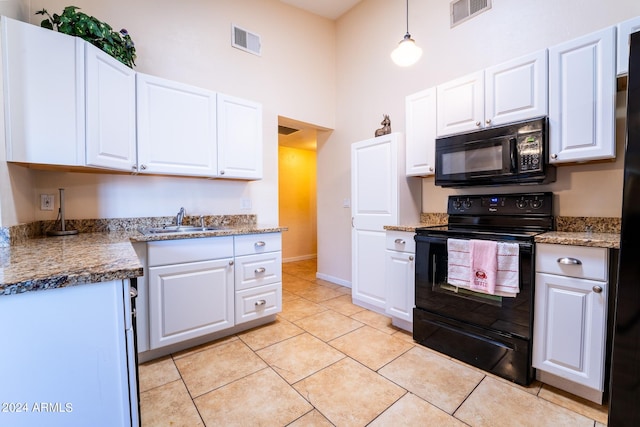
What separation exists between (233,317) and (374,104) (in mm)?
2793

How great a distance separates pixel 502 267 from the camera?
1.70 m

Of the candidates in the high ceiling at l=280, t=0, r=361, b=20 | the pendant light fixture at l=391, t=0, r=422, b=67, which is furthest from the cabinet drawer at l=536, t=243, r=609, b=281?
the high ceiling at l=280, t=0, r=361, b=20

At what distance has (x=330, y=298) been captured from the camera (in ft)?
10.5

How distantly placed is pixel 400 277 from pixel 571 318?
109 centimetres

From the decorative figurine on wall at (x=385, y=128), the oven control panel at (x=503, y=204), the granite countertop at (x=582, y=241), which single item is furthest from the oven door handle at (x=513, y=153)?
the decorative figurine on wall at (x=385, y=128)

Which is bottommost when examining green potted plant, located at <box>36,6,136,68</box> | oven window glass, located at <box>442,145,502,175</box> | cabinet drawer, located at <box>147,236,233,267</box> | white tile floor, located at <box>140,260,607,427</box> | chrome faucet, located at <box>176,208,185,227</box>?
white tile floor, located at <box>140,260,607,427</box>

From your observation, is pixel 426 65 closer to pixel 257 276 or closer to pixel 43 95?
pixel 257 276

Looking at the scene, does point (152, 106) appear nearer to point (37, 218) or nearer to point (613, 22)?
point (37, 218)

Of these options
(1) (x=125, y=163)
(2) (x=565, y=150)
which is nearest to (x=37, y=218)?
(1) (x=125, y=163)

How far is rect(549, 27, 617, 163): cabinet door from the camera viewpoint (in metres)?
1.58

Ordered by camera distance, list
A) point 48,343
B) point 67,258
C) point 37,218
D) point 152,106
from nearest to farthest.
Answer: point 48,343 → point 67,258 → point 37,218 → point 152,106

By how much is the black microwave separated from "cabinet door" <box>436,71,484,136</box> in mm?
86

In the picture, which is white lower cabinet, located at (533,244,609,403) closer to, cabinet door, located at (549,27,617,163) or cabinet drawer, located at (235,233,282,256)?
cabinet door, located at (549,27,617,163)

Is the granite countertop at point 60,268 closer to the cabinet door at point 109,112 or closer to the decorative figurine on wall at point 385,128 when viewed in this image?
the cabinet door at point 109,112
